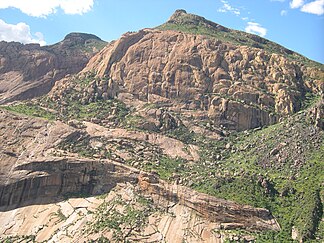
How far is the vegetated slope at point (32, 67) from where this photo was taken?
15125 centimetres

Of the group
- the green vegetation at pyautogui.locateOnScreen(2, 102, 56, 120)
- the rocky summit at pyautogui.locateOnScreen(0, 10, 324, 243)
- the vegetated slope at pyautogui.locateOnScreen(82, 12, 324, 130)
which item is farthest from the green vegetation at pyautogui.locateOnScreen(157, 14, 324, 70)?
the green vegetation at pyautogui.locateOnScreen(2, 102, 56, 120)

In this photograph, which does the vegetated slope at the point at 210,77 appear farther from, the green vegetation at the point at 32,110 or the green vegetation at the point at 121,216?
the green vegetation at the point at 121,216

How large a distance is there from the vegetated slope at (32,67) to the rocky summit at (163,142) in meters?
0.50

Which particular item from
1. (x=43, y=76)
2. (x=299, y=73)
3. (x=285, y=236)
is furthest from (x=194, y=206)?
(x=43, y=76)

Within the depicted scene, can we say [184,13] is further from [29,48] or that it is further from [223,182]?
[223,182]

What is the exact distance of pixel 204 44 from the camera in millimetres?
140375

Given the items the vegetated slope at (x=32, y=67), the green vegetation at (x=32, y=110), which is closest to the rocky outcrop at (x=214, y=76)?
the vegetated slope at (x=32, y=67)

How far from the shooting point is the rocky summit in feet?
294

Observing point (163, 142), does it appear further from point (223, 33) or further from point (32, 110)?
point (223, 33)

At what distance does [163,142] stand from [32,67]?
65.6 meters

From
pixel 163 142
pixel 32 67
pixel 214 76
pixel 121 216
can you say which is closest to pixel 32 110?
pixel 32 67

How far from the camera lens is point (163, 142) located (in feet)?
382

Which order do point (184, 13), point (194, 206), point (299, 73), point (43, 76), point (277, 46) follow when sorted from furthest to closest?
point (184, 13), point (277, 46), point (43, 76), point (299, 73), point (194, 206)

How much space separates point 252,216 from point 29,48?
113m
